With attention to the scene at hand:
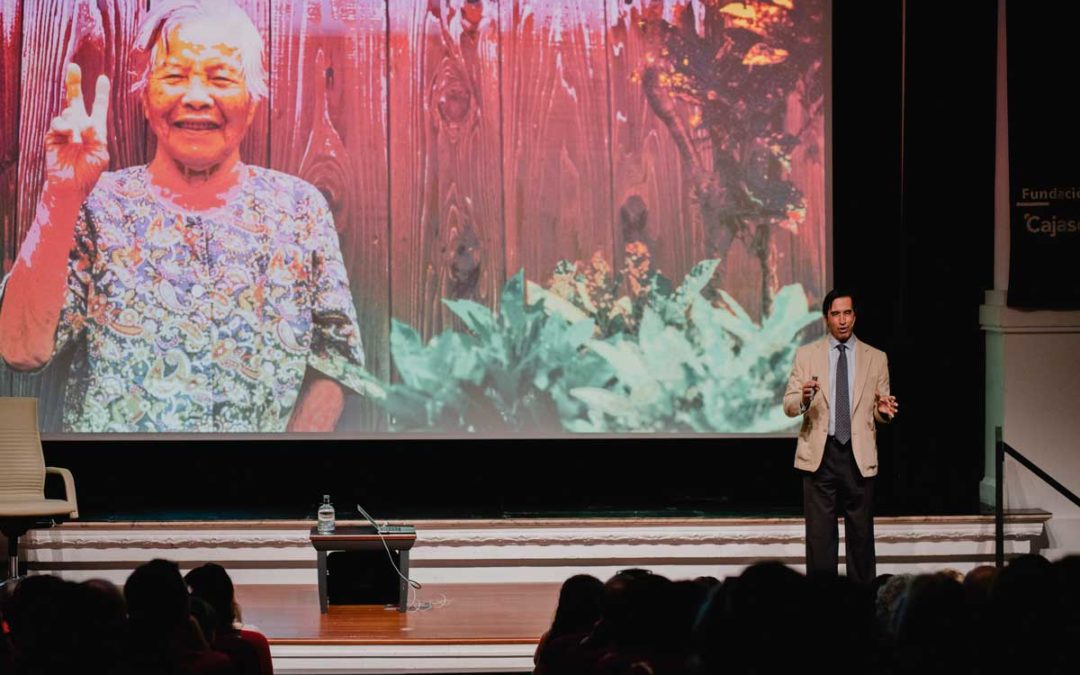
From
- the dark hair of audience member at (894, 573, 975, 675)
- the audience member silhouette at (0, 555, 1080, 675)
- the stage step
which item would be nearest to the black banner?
the stage step

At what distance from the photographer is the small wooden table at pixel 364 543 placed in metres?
6.41

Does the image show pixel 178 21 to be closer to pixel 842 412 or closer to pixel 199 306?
pixel 199 306

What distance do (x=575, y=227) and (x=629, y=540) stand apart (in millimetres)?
1628

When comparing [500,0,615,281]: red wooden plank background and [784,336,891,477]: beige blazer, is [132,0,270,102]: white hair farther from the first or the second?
[784,336,891,477]: beige blazer

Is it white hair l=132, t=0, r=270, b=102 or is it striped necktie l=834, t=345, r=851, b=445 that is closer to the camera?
striped necktie l=834, t=345, r=851, b=445

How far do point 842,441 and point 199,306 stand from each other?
329 cm

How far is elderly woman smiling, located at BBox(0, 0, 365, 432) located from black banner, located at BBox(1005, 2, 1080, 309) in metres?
3.45

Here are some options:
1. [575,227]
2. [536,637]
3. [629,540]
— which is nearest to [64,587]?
[536,637]

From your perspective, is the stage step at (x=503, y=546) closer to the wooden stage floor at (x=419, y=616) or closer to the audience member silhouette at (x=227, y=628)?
the wooden stage floor at (x=419, y=616)

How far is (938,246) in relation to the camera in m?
7.91

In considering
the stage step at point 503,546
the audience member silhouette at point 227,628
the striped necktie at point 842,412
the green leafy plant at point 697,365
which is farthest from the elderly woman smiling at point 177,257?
the audience member silhouette at point 227,628

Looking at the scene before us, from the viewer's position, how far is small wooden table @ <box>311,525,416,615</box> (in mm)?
6406

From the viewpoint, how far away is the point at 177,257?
7613mm

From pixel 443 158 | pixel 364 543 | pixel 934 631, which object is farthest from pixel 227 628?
pixel 443 158
